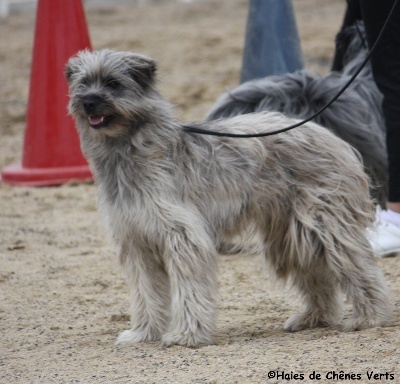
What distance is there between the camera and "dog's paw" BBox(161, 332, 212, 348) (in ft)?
15.2

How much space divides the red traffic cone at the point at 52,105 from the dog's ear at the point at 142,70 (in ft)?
11.1

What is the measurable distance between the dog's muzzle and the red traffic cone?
354cm

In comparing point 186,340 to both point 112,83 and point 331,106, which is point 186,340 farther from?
point 331,106

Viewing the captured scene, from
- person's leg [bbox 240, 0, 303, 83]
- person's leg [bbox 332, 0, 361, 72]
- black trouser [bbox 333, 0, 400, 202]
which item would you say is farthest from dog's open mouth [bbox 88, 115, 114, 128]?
person's leg [bbox 240, 0, 303, 83]

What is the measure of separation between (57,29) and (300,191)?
3773 millimetres

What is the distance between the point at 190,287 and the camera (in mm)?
4648

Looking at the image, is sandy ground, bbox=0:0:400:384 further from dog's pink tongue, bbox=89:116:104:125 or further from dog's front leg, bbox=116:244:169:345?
dog's pink tongue, bbox=89:116:104:125

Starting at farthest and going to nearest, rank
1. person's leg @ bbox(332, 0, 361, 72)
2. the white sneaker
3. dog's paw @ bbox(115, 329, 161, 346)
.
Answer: person's leg @ bbox(332, 0, 361, 72) → the white sneaker → dog's paw @ bbox(115, 329, 161, 346)

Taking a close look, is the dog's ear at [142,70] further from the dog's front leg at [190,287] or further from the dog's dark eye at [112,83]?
the dog's front leg at [190,287]

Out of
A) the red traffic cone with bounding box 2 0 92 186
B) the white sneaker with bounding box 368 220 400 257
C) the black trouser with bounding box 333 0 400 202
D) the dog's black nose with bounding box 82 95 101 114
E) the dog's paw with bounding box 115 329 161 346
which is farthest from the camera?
the red traffic cone with bounding box 2 0 92 186

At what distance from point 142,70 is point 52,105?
3638 millimetres

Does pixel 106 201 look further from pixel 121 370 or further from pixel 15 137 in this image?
pixel 15 137

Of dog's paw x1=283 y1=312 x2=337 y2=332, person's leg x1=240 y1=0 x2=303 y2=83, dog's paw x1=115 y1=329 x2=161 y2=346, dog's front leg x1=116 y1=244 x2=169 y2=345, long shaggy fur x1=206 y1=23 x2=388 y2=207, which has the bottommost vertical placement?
dog's paw x1=283 y1=312 x2=337 y2=332

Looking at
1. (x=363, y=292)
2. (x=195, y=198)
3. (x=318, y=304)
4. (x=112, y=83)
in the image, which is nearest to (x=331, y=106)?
(x=318, y=304)
